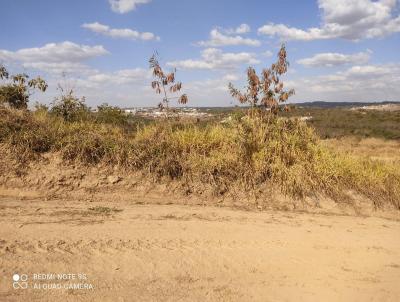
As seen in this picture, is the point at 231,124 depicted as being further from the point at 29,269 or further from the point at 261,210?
the point at 29,269

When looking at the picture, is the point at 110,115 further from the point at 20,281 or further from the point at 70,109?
the point at 20,281

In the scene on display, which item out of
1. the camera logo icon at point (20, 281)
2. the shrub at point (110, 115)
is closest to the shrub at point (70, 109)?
the shrub at point (110, 115)

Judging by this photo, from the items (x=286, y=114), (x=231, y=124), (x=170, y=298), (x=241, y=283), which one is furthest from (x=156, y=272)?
(x=286, y=114)

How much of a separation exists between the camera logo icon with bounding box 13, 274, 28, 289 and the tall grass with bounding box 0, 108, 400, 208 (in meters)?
3.54

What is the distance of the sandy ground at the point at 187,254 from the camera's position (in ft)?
14.1

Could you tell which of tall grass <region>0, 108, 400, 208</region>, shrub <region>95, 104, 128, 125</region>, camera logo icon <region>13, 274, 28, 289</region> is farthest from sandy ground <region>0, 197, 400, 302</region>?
shrub <region>95, 104, 128, 125</region>

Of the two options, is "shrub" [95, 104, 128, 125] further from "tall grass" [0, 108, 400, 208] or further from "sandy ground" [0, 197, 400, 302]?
"sandy ground" [0, 197, 400, 302]

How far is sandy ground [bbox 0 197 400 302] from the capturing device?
4.31 meters

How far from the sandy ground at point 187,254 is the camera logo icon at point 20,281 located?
27 millimetres

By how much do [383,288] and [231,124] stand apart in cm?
472

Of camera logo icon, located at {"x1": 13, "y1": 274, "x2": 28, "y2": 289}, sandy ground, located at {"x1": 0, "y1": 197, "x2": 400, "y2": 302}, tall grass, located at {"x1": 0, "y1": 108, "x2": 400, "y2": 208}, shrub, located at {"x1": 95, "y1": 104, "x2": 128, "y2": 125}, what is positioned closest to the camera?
camera logo icon, located at {"x1": 13, "y1": 274, "x2": 28, "y2": 289}

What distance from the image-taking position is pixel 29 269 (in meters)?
4.34

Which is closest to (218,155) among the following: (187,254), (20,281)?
(187,254)

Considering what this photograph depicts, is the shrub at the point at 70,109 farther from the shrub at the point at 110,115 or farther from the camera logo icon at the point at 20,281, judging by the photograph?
the camera logo icon at the point at 20,281
